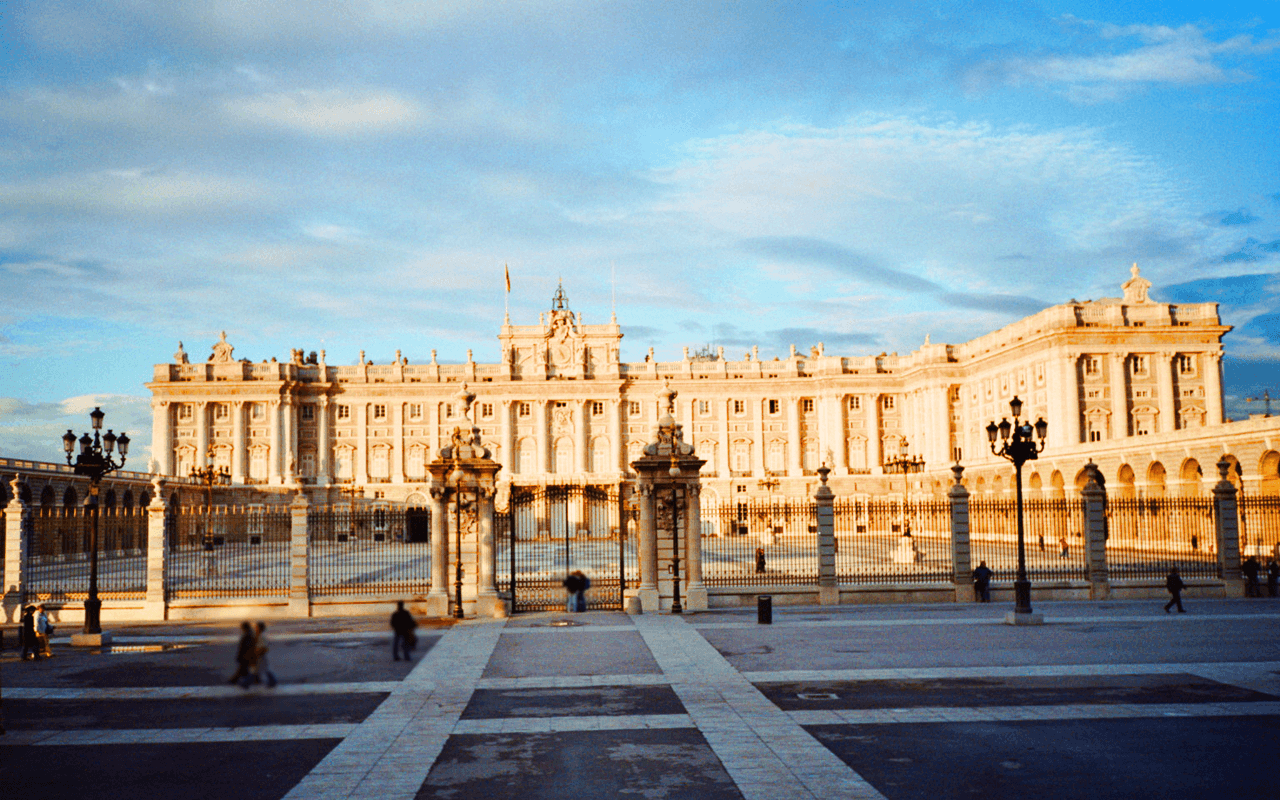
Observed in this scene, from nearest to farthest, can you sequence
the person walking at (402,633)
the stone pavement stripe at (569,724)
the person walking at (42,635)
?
1. the person walking at (402,633)
2. the stone pavement stripe at (569,724)
3. the person walking at (42,635)

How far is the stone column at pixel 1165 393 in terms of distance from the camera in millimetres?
69312

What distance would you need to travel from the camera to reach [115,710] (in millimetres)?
13875

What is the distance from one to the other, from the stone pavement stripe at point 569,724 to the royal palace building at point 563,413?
2991 inches

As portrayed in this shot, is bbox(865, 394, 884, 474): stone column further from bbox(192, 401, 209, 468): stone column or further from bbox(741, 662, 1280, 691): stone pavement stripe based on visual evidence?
bbox(741, 662, 1280, 691): stone pavement stripe

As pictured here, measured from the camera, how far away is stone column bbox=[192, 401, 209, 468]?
93938mm

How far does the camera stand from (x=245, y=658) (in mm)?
4719

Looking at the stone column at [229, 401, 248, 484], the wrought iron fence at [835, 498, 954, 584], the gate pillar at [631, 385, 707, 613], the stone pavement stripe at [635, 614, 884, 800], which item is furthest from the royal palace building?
the stone pavement stripe at [635, 614, 884, 800]

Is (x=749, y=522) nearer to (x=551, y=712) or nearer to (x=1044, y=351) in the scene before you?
(x=1044, y=351)

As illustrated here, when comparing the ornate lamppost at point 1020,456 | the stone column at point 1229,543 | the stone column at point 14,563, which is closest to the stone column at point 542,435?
the stone column at point 14,563

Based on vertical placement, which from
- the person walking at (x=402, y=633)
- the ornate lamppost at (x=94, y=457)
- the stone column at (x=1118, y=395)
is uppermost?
the stone column at (x=1118, y=395)

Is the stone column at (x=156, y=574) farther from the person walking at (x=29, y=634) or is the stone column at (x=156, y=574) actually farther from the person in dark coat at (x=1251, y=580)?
the person in dark coat at (x=1251, y=580)

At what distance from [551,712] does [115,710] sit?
5.96 metres

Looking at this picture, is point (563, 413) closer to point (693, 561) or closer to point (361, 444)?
point (361, 444)

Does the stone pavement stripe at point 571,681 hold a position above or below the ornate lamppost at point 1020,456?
below
